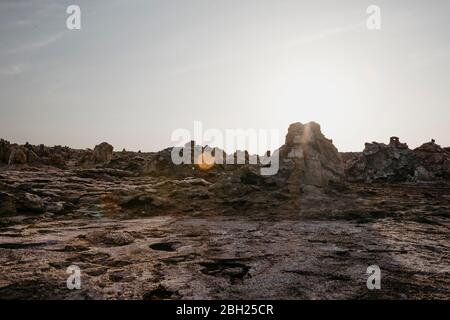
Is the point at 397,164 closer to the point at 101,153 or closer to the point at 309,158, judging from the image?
the point at 309,158

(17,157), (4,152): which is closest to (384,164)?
(17,157)

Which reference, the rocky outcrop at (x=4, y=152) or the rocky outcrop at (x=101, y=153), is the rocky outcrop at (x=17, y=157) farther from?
the rocky outcrop at (x=101, y=153)

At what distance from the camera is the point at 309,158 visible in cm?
1936

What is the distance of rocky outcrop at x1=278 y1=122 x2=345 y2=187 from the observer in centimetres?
1856

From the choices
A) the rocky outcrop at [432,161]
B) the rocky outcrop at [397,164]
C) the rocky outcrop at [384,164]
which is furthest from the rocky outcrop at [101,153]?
the rocky outcrop at [432,161]

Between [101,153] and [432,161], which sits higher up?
[101,153]

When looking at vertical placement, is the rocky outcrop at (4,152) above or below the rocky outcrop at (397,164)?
above

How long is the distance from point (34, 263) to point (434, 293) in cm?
727

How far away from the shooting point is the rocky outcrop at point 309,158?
18562mm

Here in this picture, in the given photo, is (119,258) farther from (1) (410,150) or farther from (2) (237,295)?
Answer: (1) (410,150)

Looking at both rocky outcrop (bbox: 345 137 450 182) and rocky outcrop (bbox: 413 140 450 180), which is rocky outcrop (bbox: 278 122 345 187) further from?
rocky outcrop (bbox: 413 140 450 180)

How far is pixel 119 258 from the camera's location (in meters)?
7.87
